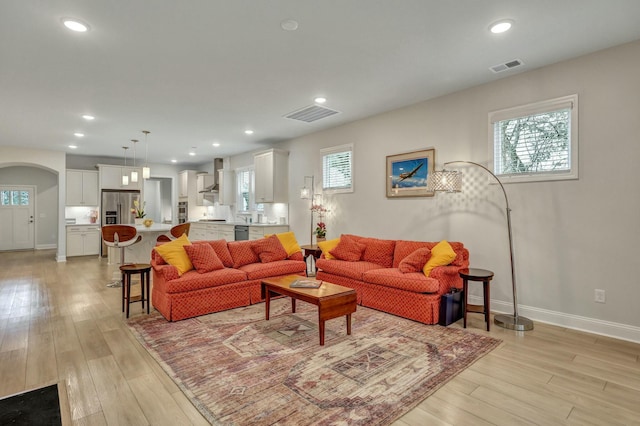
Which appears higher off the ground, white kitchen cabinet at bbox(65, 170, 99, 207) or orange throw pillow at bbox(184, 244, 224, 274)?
white kitchen cabinet at bbox(65, 170, 99, 207)

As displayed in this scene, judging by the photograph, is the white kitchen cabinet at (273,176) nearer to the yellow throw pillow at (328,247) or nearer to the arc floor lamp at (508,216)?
the yellow throw pillow at (328,247)

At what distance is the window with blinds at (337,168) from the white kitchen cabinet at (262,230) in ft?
4.83

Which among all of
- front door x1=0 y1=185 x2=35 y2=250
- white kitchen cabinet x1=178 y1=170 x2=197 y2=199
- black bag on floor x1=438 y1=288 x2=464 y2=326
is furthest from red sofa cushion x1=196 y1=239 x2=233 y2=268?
front door x1=0 y1=185 x2=35 y2=250

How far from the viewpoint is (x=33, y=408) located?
2160 mm

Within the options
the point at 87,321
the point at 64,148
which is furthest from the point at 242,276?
the point at 64,148

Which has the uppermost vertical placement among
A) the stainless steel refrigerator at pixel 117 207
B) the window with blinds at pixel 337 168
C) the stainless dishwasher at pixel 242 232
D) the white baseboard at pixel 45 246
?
the window with blinds at pixel 337 168

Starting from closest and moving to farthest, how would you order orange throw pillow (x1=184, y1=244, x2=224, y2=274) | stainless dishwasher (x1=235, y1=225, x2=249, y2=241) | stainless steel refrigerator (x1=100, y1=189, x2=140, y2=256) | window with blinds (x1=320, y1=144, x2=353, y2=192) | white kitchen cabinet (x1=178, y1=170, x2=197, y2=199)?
orange throw pillow (x1=184, y1=244, x2=224, y2=274) → window with blinds (x1=320, y1=144, x2=353, y2=192) → stainless dishwasher (x1=235, y1=225, x2=249, y2=241) → stainless steel refrigerator (x1=100, y1=189, x2=140, y2=256) → white kitchen cabinet (x1=178, y1=170, x2=197, y2=199)

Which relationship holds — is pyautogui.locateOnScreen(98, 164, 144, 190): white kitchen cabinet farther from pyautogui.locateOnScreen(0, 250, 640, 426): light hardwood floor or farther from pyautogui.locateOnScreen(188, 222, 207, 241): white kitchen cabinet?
pyautogui.locateOnScreen(0, 250, 640, 426): light hardwood floor

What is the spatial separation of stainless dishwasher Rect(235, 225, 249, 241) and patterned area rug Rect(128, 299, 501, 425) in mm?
3611

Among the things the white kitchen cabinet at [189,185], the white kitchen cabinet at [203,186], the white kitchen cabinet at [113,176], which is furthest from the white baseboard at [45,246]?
the white kitchen cabinet at [203,186]

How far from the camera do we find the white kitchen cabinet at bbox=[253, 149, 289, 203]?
23.5 ft

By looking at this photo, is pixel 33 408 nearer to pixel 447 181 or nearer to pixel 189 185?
pixel 447 181

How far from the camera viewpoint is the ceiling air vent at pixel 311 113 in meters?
5.16

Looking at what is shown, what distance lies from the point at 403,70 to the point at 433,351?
9.81 ft
